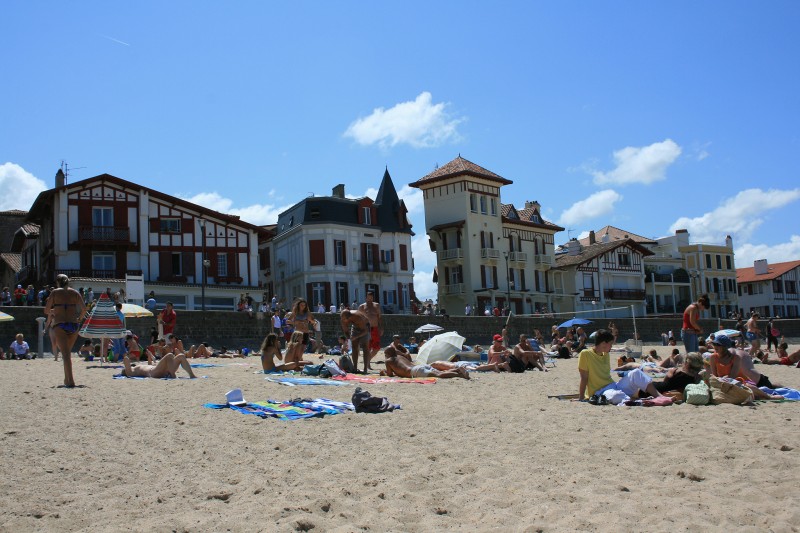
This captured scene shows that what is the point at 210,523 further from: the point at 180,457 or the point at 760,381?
the point at 760,381

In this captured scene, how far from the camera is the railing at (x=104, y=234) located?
39500 millimetres

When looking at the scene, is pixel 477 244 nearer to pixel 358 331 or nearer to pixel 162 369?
pixel 358 331

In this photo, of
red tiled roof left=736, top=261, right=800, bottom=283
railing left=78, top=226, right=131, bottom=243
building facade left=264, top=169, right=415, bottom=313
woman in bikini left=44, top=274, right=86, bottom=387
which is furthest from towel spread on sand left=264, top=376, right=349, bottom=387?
red tiled roof left=736, top=261, right=800, bottom=283

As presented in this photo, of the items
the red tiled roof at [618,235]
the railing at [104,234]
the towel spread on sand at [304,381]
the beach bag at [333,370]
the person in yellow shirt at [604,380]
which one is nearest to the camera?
the person in yellow shirt at [604,380]

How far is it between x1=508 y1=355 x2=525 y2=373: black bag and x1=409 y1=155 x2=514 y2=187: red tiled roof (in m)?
36.5

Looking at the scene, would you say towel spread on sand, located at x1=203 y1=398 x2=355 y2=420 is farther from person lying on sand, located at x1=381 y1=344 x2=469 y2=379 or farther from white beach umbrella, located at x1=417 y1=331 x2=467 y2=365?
white beach umbrella, located at x1=417 y1=331 x2=467 y2=365

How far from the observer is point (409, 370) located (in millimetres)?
13789

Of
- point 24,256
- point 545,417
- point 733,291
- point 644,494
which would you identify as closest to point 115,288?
point 24,256

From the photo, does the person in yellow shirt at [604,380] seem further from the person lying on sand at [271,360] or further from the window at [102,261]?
the window at [102,261]

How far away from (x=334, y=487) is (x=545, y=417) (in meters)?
3.49

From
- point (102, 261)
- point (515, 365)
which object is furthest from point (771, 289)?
point (515, 365)

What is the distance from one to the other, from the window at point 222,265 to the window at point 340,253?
681 centimetres

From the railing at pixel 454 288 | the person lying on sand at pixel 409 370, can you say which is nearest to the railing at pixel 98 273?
the railing at pixel 454 288

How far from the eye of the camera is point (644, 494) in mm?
5793
